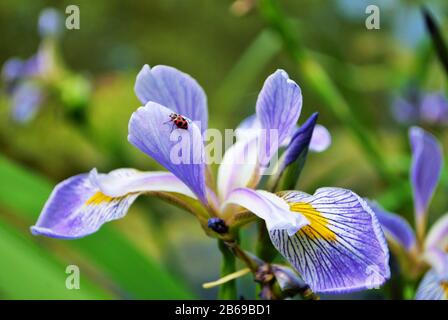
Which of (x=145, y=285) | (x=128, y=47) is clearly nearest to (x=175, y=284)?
(x=145, y=285)

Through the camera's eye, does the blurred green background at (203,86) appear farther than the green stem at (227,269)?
Yes

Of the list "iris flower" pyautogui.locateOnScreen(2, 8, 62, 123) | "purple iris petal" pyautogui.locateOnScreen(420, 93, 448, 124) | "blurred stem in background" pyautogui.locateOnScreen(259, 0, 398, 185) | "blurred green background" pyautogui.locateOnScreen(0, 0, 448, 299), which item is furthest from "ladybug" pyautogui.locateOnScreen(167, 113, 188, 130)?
"purple iris petal" pyautogui.locateOnScreen(420, 93, 448, 124)

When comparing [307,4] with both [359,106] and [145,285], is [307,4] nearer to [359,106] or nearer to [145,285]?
[359,106]

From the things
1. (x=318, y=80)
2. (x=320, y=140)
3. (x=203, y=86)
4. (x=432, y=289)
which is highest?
(x=203, y=86)

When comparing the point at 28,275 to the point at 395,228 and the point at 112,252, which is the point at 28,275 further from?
the point at 395,228

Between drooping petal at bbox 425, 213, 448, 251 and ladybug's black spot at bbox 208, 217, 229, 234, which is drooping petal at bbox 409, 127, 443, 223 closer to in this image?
drooping petal at bbox 425, 213, 448, 251

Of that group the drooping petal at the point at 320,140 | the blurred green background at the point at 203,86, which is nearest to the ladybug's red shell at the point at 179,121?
the drooping petal at the point at 320,140

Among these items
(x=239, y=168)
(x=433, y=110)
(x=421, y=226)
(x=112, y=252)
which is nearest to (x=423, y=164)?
(x=421, y=226)

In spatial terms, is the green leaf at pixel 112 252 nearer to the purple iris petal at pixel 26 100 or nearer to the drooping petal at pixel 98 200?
the drooping petal at pixel 98 200
